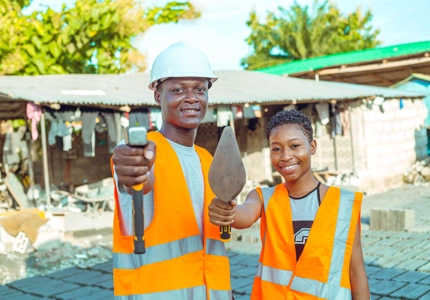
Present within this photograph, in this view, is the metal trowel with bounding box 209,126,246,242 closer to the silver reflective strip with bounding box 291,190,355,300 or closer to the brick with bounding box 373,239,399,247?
the silver reflective strip with bounding box 291,190,355,300

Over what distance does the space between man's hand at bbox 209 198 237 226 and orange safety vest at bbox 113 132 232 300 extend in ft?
0.97

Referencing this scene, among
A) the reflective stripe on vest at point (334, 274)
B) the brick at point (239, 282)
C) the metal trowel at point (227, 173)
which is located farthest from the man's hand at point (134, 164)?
the brick at point (239, 282)

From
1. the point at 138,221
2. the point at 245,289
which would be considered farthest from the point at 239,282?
the point at 138,221

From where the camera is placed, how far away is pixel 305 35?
90.0ft

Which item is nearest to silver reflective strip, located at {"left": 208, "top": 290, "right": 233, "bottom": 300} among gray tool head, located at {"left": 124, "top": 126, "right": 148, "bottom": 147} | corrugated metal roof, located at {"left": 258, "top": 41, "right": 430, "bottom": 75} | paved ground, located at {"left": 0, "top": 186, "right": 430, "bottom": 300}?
gray tool head, located at {"left": 124, "top": 126, "right": 148, "bottom": 147}

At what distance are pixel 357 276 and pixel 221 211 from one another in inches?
34.6

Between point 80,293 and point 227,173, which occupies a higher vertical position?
point 227,173

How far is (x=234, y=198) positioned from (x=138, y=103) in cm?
702

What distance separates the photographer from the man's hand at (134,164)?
4.70ft

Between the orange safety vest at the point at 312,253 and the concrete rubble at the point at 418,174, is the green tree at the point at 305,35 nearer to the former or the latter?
the concrete rubble at the point at 418,174

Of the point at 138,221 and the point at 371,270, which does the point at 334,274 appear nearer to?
the point at 138,221

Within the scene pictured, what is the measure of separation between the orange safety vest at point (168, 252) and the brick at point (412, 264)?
13.3ft

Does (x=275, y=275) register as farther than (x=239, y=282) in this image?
No

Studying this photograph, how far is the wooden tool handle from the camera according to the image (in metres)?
1.41
